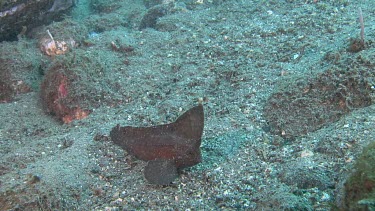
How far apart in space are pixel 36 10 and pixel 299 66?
6.11 m

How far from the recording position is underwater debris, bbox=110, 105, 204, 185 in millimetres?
3580

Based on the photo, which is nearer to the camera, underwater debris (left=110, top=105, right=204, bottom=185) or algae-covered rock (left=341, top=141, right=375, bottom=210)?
algae-covered rock (left=341, top=141, right=375, bottom=210)

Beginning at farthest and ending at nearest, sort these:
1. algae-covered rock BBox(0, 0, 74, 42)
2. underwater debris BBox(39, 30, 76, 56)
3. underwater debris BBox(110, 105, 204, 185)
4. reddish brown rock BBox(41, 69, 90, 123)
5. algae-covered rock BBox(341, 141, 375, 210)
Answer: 1. underwater debris BBox(39, 30, 76, 56)
2. algae-covered rock BBox(0, 0, 74, 42)
3. reddish brown rock BBox(41, 69, 90, 123)
4. underwater debris BBox(110, 105, 204, 185)
5. algae-covered rock BBox(341, 141, 375, 210)

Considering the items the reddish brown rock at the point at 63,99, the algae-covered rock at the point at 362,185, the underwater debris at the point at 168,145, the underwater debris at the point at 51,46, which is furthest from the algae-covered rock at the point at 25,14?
the algae-covered rock at the point at 362,185

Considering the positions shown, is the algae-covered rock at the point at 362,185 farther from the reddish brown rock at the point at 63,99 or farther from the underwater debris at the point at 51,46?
the underwater debris at the point at 51,46

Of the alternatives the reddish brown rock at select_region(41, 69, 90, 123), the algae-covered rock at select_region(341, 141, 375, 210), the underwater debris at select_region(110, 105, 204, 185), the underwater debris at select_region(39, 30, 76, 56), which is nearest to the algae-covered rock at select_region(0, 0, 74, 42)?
the underwater debris at select_region(39, 30, 76, 56)

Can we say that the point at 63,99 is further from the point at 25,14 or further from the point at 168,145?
the point at 25,14

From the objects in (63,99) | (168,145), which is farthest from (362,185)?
(63,99)

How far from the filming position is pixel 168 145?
12.1 ft

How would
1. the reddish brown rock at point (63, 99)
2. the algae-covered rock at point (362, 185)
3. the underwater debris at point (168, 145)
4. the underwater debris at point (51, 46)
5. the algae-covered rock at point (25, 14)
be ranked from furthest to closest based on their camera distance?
the underwater debris at point (51, 46), the algae-covered rock at point (25, 14), the reddish brown rock at point (63, 99), the underwater debris at point (168, 145), the algae-covered rock at point (362, 185)

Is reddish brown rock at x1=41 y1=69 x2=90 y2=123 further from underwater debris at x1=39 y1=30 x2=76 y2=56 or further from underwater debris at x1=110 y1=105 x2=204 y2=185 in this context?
underwater debris at x1=110 y1=105 x2=204 y2=185

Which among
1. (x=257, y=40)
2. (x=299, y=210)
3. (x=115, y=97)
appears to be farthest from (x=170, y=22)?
(x=299, y=210)

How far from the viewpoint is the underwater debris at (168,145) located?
11.7 ft

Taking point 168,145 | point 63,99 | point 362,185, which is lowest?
point 63,99
